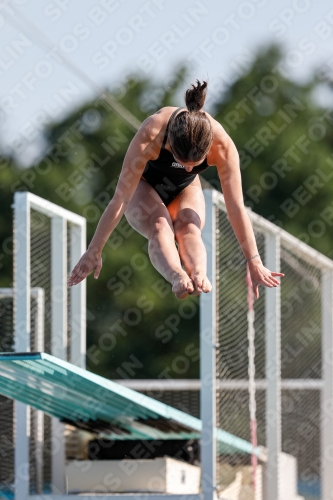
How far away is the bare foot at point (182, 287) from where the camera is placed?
5155 millimetres

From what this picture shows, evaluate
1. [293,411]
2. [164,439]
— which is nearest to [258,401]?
[293,411]

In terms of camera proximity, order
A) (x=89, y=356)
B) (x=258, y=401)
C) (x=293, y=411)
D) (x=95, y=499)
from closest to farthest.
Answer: (x=95, y=499) → (x=258, y=401) → (x=293, y=411) → (x=89, y=356)

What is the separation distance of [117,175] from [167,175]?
686 inches

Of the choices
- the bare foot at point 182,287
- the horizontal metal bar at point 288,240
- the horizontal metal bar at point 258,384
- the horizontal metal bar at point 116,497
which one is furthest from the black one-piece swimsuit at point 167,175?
the horizontal metal bar at point 258,384

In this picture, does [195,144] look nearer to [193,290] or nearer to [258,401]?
[193,290]

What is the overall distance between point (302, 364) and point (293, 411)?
1.37 metres

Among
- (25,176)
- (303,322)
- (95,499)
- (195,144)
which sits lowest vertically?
(25,176)

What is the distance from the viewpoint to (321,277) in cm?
1116

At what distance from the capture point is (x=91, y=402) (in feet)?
24.4

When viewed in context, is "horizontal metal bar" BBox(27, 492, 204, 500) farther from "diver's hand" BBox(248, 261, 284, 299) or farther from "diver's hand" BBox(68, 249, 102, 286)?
"diver's hand" BBox(68, 249, 102, 286)

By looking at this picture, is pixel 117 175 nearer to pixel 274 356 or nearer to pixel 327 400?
pixel 327 400

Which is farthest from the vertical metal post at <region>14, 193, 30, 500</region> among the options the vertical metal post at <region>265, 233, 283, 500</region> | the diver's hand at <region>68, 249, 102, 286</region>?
the vertical metal post at <region>265, 233, 283, 500</region>

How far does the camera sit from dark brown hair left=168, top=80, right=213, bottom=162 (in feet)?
17.5

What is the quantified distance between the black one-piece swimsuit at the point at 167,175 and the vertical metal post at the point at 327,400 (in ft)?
16.6
